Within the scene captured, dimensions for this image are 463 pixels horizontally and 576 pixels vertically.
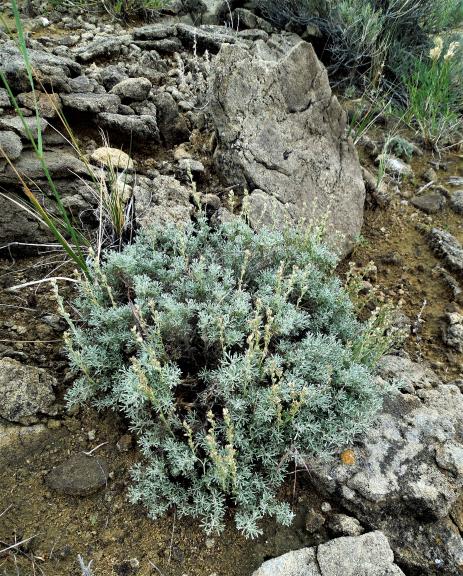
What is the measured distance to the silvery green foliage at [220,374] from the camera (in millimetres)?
2469

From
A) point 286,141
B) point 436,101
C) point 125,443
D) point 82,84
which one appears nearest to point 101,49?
point 82,84

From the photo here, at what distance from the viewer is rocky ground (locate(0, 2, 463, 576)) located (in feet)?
8.01

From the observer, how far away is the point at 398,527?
251 cm

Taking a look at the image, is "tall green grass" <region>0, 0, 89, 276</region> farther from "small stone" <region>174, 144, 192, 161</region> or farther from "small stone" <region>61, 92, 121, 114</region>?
"small stone" <region>174, 144, 192, 161</region>

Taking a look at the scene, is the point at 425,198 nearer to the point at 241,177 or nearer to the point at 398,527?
the point at 241,177

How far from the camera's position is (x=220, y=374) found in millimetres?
2576

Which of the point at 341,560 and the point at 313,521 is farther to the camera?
the point at 313,521

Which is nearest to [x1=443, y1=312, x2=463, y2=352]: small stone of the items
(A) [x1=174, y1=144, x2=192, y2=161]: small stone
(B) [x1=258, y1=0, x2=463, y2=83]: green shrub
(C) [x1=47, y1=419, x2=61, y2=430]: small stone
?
(A) [x1=174, y1=144, x2=192, y2=161]: small stone

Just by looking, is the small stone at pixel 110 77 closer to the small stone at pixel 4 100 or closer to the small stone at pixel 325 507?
the small stone at pixel 4 100

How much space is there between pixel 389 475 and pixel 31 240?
2.85 metres

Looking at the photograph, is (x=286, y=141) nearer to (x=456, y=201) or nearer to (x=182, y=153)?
(x=182, y=153)

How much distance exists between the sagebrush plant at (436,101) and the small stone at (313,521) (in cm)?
448

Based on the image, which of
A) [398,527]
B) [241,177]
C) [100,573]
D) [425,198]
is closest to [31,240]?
[241,177]

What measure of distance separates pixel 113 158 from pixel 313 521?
3.08m
